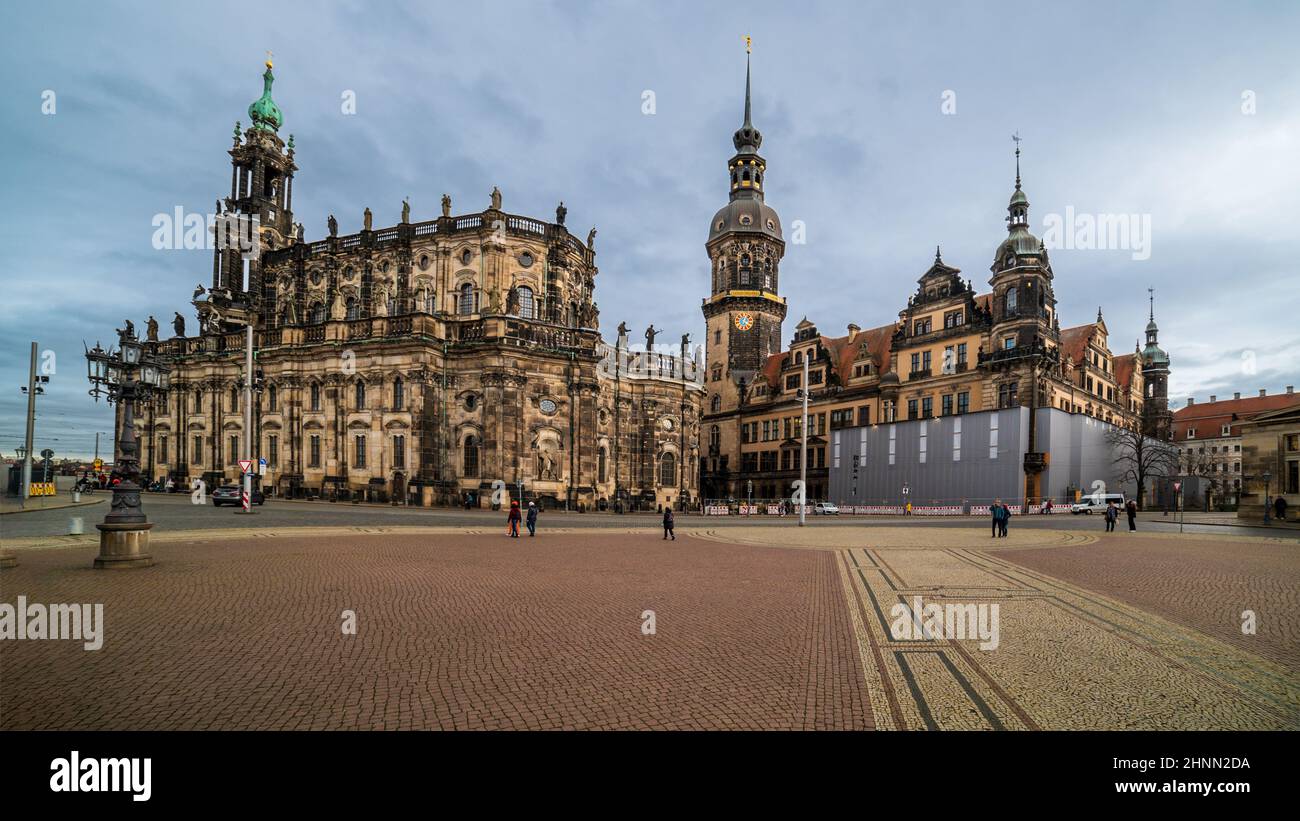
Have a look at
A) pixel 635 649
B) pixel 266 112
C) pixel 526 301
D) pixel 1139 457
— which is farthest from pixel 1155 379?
pixel 266 112

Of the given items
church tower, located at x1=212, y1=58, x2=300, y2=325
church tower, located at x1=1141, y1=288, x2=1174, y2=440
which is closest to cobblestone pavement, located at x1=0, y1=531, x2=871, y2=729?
church tower, located at x1=212, y1=58, x2=300, y2=325

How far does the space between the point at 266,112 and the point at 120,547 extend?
65.8 m

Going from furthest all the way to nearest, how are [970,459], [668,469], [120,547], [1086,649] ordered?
[668,469], [970,459], [120,547], [1086,649]

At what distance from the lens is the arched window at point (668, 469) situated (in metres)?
53.7

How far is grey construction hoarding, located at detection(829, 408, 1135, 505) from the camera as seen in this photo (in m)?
48.2

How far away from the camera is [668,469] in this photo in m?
54.0

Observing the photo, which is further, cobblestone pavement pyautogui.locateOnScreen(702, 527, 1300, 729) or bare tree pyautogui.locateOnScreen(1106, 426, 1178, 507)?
bare tree pyautogui.locateOnScreen(1106, 426, 1178, 507)

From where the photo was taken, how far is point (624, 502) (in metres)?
48.0

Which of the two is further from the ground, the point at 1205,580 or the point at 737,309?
the point at 737,309

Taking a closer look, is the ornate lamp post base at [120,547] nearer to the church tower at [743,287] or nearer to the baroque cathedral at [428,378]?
the baroque cathedral at [428,378]

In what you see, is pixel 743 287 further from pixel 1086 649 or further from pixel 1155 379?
pixel 1086 649

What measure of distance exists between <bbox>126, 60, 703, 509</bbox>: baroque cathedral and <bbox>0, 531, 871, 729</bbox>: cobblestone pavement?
28.0m

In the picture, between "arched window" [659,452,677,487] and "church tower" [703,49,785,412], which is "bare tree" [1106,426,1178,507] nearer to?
"church tower" [703,49,785,412]
